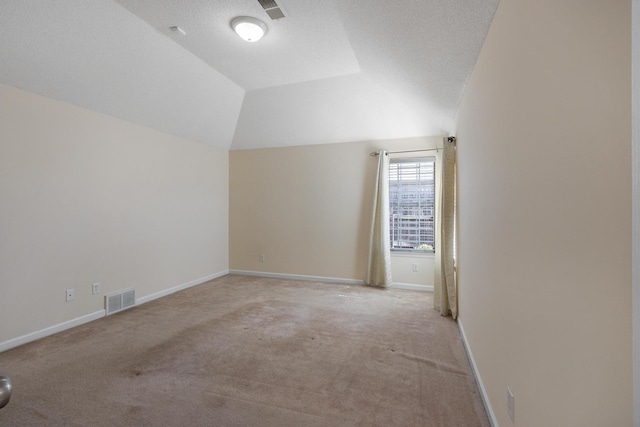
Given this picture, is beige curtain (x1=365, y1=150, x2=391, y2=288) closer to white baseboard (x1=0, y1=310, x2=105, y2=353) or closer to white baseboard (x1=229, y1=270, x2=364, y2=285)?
white baseboard (x1=229, y1=270, x2=364, y2=285)

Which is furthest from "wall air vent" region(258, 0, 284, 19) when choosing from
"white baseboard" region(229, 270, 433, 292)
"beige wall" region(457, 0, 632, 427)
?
"white baseboard" region(229, 270, 433, 292)

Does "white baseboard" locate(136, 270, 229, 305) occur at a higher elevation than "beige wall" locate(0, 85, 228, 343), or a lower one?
lower

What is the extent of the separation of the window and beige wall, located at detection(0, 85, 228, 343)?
3.24 m

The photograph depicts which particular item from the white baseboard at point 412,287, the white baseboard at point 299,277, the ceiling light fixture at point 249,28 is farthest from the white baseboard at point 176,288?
the ceiling light fixture at point 249,28

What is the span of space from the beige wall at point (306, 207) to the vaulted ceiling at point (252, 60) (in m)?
0.58

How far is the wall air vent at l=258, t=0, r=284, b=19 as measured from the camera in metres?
2.19

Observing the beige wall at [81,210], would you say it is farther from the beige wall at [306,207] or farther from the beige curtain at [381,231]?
the beige curtain at [381,231]

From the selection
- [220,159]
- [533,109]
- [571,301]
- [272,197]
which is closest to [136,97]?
[220,159]


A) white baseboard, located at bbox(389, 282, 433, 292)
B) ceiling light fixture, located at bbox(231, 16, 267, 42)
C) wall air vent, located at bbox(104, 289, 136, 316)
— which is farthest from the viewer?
white baseboard, located at bbox(389, 282, 433, 292)

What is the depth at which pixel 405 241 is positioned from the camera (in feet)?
14.8

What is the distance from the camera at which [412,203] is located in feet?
14.8

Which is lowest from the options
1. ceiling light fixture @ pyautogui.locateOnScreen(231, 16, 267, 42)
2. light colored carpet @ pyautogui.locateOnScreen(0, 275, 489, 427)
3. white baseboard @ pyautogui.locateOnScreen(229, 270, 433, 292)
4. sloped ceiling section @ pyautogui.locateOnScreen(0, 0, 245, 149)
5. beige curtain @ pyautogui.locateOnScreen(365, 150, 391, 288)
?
light colored carpet @ pyautogui.locateOnScreen(0, 275, 489, 427)

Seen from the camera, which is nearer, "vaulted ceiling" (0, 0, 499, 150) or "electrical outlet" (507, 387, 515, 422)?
"electrical outlet" (507, 387, 515, 422)

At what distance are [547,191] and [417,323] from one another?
249 centimetres
